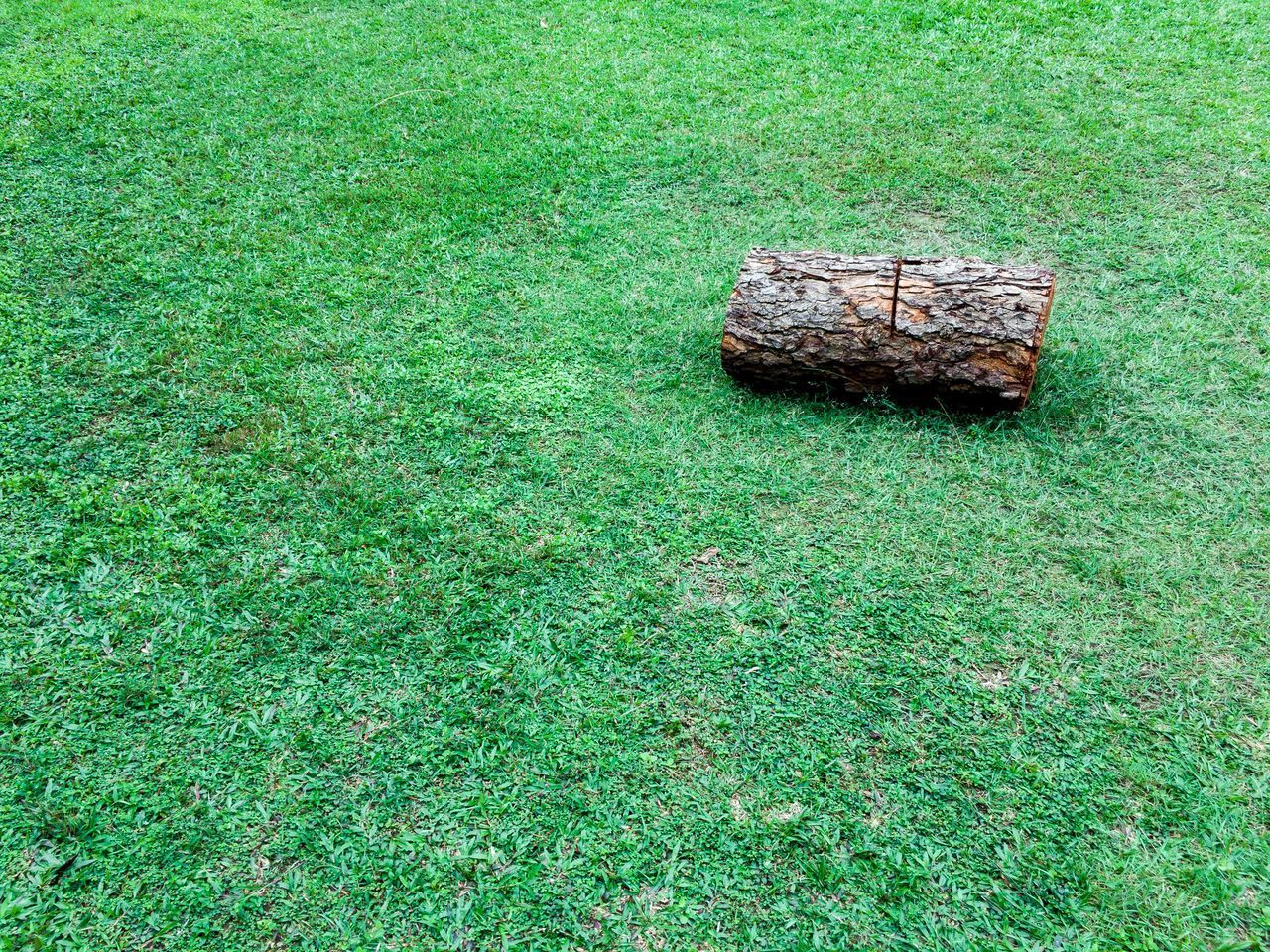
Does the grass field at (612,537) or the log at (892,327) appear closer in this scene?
the grass field at (612,537)

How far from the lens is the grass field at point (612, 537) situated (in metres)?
2.38

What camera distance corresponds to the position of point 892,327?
3.60 m

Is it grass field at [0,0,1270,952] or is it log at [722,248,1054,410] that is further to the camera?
log at [722,248,1054,410]

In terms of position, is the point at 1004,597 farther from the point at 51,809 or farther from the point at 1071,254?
the point at 51,809

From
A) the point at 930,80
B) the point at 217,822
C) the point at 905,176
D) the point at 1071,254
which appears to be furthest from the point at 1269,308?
the point at 217,822

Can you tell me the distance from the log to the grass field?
0.17 m

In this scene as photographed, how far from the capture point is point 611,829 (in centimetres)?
247

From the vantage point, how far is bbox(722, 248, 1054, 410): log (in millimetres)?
3523

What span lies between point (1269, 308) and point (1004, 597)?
7.41ft

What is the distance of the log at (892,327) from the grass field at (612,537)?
0.55 feet

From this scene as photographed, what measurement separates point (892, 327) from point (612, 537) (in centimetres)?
142

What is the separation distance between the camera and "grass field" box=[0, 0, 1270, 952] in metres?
2.38

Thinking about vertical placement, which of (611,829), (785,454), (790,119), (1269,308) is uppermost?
(790,119)

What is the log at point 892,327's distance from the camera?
3523 millimetres
